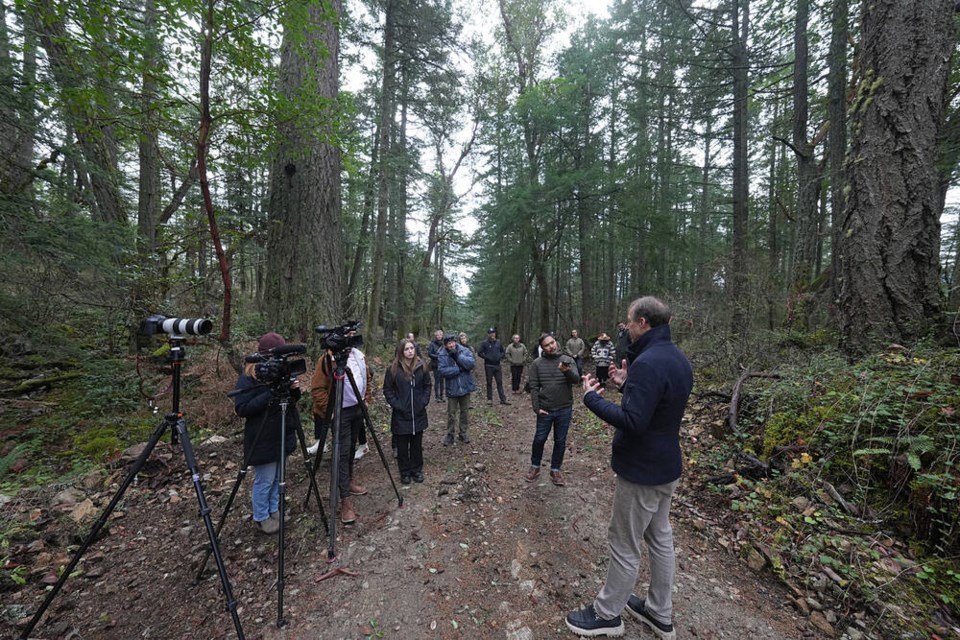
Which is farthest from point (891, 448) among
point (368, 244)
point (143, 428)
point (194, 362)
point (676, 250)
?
point (368, 244)

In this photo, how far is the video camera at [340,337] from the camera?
339 centimetres

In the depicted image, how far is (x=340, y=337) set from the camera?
11.4 feet

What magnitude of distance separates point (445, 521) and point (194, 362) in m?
6.49

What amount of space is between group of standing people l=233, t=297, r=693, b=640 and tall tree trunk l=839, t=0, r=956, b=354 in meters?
4.13

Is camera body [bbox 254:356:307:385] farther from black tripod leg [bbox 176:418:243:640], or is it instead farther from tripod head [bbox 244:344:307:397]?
black tripod leg [bbox 176:418:243:640]

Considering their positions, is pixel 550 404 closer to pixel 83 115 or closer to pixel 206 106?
pixel 206 106

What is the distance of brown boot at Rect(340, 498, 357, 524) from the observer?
374 centimetres

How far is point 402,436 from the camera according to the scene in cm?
469

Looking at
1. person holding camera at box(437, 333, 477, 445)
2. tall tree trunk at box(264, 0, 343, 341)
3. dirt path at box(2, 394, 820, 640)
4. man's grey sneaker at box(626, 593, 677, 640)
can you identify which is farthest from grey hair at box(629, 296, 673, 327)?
tall tree trunk at box(264, 0, 343, 341)

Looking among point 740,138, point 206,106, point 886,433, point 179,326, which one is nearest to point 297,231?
point 206,106

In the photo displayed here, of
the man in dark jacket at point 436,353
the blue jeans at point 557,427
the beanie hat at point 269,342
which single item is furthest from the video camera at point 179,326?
the man in dark jacket at point 436,353

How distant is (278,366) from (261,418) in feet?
2.91

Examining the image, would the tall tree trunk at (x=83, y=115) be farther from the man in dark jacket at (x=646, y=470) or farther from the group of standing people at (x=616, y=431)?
the man in dark jacket at (x=646, y=470)

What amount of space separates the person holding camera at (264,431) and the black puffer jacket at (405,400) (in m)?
1.25
